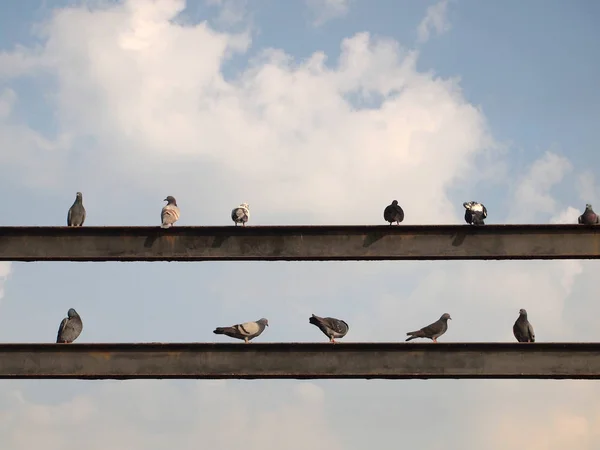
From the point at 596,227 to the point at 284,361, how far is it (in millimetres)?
3977

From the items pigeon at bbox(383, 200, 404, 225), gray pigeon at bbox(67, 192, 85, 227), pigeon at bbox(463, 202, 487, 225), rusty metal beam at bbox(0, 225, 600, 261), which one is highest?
gray pigeon at bbox(67, 192, 85, 227)

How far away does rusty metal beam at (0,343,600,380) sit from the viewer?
10.7 metres

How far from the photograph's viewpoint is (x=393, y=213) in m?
12.5

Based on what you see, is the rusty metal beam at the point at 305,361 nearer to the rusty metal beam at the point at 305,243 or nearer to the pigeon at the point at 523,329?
the rusty metal beam at the point at 305,243

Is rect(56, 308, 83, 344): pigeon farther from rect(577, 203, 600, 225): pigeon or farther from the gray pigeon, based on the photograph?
rect(577, 203, 600, 225): pigeon

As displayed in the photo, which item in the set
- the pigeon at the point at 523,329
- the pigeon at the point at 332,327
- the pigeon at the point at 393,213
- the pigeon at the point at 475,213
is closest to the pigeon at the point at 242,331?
the pigeon at the point at 332,327

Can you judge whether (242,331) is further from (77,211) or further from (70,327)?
(77,211)

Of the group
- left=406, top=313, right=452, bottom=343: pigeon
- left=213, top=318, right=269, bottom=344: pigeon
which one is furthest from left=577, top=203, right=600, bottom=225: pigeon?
left=213, top=318, right=269, bottom=344: pigeon

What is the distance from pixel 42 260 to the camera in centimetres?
1105

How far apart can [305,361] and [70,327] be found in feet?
12.0

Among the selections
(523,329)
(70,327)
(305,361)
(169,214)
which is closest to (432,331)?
(523,329)

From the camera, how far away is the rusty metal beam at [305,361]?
35.0 ft

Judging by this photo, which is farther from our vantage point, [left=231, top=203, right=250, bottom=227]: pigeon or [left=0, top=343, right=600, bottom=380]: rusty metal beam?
[left=231, top=203, right=250, bottom=227]: pigeon

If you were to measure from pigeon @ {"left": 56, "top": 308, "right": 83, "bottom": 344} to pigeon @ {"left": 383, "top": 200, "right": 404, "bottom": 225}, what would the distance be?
4377 mm
